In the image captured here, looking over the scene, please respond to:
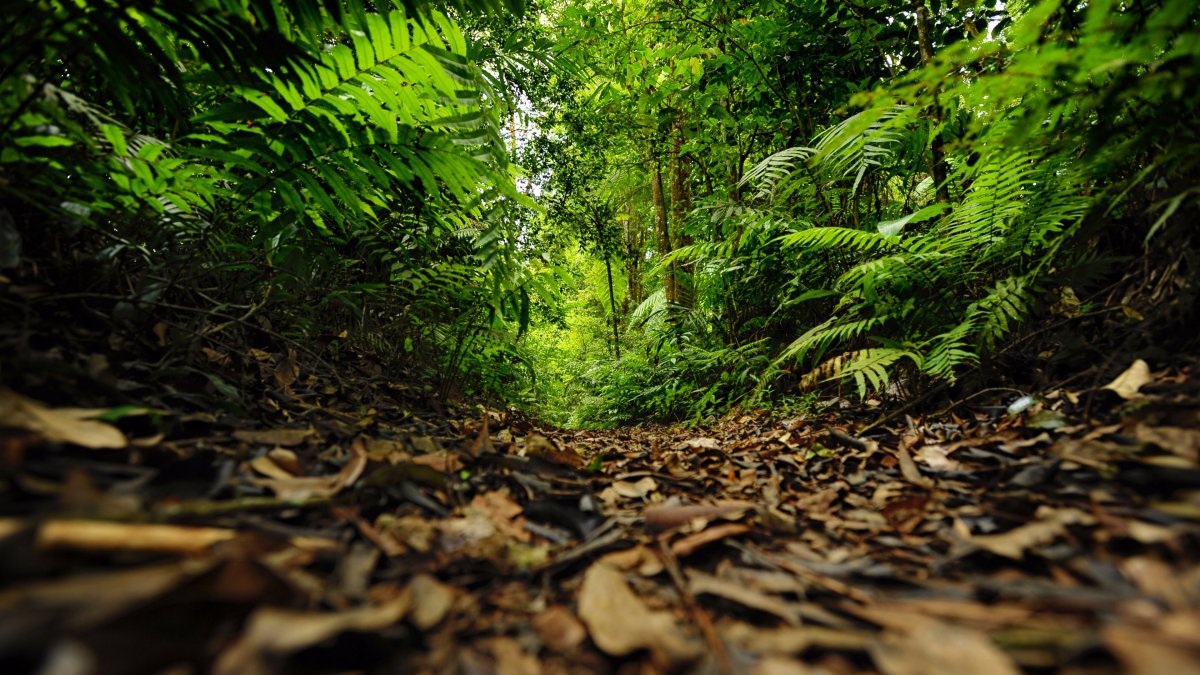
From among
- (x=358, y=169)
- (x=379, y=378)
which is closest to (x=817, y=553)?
(x=379, y=378)

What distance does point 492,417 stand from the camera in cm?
254

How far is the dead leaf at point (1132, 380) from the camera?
1.19 meters

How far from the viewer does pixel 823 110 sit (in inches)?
155

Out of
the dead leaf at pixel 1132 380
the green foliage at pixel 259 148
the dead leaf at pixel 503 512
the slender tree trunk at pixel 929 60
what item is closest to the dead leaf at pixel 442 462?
the dead leaf at pixel 503 512

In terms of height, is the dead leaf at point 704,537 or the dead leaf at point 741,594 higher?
the dead leaf at point 704,537

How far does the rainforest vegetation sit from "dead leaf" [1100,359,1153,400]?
0.18 metres

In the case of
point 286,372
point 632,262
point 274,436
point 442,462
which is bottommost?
point 442,462

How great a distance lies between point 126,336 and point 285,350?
57cm

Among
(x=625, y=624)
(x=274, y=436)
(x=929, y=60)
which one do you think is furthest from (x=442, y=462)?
(x=929, y=60)

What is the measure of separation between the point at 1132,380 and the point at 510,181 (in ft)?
7.04

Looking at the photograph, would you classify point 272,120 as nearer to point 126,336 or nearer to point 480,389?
point 126,336

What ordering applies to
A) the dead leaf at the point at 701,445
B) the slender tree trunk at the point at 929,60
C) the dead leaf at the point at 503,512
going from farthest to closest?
1. the slender tree trunk at the point at 929,60
2. the dead leaf at the point at 701,445
3. the dead leaf at the point at 503,512

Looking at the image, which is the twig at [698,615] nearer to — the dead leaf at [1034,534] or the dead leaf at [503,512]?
the dead leaf at [503,512]

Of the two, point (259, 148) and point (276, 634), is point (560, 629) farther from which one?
point (259, 148)
